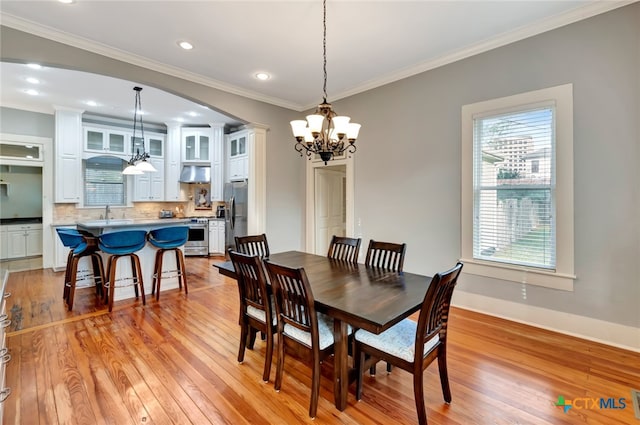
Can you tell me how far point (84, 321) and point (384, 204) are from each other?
3.88m

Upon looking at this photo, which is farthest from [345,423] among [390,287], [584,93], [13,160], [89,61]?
[13,160]

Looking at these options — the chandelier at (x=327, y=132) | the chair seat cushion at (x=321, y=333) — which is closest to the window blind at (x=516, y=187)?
the chandelier at (x=327, y=132)

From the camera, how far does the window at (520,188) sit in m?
2.79

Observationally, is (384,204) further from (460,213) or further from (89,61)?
(89,61)

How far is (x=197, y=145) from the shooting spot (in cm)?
695

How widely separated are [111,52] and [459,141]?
4125mm

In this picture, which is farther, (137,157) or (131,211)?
(131,211)

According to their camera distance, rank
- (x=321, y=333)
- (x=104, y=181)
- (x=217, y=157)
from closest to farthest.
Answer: (x=321, y=333), (x=104, y=181), (x=217, y=157)

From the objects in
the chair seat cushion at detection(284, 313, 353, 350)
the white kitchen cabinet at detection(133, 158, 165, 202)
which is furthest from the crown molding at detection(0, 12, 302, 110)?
the chair seat cushion at detection(284, 313, 353, 350)

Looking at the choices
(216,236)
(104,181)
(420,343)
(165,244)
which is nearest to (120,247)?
(165,244)

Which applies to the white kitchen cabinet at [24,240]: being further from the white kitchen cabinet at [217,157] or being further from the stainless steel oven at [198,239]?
the white kitchen cabinet at [217,157]

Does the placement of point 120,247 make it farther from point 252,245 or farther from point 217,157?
point 217,157

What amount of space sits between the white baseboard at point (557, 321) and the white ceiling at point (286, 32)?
2.80 m

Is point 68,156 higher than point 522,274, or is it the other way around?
point 68,156
